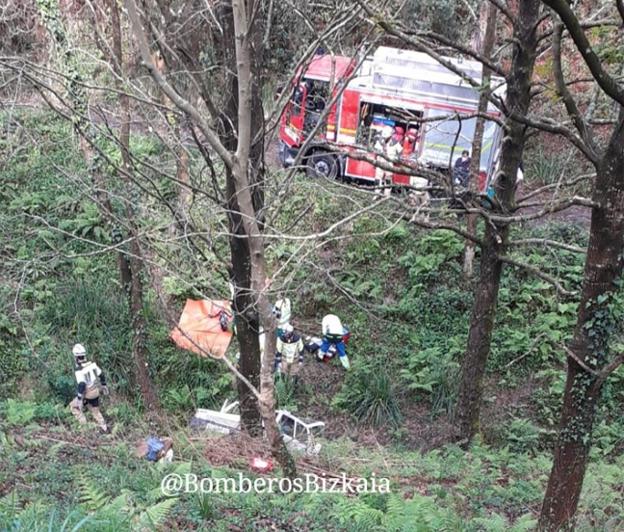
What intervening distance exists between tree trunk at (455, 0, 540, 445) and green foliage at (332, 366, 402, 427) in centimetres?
153

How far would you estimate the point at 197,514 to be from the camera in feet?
15.6

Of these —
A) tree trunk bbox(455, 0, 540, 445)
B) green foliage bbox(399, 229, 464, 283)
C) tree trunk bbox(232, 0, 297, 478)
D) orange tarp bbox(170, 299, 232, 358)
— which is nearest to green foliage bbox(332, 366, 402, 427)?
tree trunk bbox(455, 0, 540, 445)

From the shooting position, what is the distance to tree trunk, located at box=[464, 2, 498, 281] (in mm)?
9532

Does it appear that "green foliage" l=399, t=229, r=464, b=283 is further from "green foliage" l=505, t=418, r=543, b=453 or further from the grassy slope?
"green foliage" l=505, t=418, r=543, b=453

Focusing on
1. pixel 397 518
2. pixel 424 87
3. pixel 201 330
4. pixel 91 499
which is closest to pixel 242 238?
pixel 91 499

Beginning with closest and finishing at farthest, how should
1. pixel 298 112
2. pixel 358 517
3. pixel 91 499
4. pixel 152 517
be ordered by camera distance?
pixel 152 517
pixel 91 499
pixel 358 517
pixel 298 112

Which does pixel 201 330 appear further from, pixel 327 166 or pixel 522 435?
pixel 522 435

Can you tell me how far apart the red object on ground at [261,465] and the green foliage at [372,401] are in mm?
3768

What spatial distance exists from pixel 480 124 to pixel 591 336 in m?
6.91

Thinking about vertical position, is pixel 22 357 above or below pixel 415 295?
below

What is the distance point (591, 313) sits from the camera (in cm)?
505

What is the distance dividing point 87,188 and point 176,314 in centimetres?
586

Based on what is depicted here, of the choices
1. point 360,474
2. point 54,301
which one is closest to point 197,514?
point 360,474

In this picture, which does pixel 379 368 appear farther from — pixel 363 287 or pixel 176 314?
pixel 176 314
